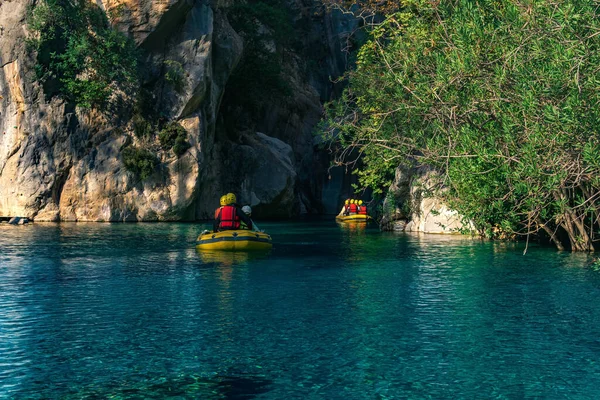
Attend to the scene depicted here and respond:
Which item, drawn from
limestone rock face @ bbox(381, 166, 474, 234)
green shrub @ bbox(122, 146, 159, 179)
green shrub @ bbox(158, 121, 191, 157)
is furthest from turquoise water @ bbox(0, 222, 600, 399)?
green shrub @ bbox(158, 121, 191, 157)

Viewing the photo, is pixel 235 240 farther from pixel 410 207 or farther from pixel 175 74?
pixel 175 74

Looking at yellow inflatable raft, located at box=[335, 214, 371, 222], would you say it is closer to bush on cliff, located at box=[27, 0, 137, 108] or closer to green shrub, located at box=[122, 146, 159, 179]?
green shrub, located at box=[122, 146, 159, 179]

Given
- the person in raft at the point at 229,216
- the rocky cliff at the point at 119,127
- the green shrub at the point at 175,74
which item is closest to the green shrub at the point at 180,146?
the rocky cliff at the point at 119,127

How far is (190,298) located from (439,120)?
5.90 m

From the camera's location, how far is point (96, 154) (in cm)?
4706

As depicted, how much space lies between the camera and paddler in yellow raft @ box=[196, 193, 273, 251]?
25.2 meters

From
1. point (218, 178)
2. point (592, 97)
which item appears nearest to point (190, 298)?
point (592, 97)

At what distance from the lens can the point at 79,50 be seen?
45.0 metres

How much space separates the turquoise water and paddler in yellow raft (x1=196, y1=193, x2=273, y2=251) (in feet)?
3.37

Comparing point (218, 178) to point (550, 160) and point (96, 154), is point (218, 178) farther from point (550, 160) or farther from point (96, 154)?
point (550, 160)

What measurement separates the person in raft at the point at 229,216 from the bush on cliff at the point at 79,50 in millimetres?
22017

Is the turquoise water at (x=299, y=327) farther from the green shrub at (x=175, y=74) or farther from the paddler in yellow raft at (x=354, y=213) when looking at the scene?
the green shrub at (x=175, y=74)

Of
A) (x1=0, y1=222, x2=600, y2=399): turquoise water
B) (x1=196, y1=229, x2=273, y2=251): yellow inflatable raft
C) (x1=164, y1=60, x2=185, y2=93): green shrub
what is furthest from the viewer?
(x1=164, y1=60, x2=185, y2=93): green shrub

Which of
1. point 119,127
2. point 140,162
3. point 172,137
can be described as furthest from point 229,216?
point 119,127
